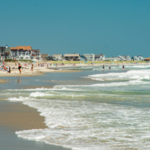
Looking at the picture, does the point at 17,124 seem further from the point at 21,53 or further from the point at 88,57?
the point at 88,57

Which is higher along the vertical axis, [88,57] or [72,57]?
[88,57]

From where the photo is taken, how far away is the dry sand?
23.8ft

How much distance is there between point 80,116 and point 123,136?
2464mm

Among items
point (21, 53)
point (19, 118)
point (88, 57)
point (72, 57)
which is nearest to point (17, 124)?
point (19, 118)

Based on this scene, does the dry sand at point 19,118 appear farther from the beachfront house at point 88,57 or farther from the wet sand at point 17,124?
the beachfront house at point 88,57

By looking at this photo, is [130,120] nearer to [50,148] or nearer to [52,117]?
[52,117]

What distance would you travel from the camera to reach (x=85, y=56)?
19638cm

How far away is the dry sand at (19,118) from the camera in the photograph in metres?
7.25

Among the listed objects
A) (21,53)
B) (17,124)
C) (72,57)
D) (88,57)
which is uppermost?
(21,53)

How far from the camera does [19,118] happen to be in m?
8.22

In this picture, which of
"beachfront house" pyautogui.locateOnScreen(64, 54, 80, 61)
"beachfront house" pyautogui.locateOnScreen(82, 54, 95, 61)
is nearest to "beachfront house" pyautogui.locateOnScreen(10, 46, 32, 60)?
"beachfront house" pyautogui.locateOnScreen(64, 54, 80, 61)

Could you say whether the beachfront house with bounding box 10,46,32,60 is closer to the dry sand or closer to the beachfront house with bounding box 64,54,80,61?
the beachfront house with bounding box 64,54,80,61

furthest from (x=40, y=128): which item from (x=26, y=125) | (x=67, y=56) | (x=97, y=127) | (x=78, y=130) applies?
(x=67, y=56)

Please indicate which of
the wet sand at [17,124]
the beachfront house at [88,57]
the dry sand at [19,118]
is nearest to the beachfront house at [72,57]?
the beachfront house at [88,57]
